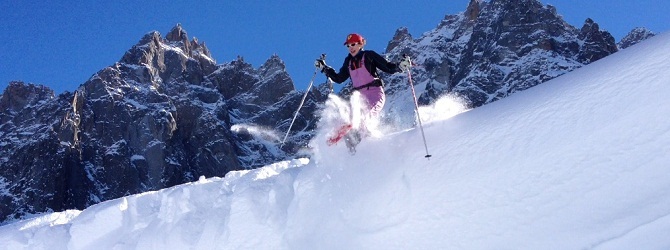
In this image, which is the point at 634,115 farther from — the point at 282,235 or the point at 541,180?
the point at 282,235

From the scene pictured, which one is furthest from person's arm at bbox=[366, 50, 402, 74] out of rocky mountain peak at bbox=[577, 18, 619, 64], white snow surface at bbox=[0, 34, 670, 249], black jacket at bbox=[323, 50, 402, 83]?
rocky mountain peak at bbox=[577, 18, 619, 64]

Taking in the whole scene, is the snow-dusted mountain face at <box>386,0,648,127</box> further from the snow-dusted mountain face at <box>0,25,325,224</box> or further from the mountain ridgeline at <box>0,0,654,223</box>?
the snow-dusted mountain face at <box>0,25,325,224</box>

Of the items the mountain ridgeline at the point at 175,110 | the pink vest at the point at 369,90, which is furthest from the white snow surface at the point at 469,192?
the mountain ridgeline at the point at 175,110

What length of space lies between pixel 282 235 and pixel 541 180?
3031 millimetres

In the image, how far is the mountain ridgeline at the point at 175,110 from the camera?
144 m

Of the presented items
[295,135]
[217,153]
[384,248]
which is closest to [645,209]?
[384,248]

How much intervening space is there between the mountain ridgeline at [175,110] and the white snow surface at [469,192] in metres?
122

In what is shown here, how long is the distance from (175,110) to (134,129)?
42.4ft

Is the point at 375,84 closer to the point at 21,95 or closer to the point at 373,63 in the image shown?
the point at 373,63

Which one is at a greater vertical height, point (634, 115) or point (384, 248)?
point (634, 115)

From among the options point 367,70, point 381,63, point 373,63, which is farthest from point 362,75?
point 381,63

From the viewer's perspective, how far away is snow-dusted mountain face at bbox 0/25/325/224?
5620 inches

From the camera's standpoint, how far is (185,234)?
26.3 feet

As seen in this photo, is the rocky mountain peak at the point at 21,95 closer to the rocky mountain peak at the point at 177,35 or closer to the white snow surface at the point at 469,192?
the rocky mountain peak at the point at 177,35
